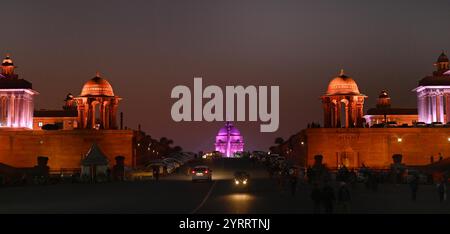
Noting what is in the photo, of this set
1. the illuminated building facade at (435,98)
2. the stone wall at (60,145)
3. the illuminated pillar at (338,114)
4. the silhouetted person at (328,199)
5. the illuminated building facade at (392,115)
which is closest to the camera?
the silhouetted person at (328,199)

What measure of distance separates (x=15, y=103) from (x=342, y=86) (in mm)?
→ 47912

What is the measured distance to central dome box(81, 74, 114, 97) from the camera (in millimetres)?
102062

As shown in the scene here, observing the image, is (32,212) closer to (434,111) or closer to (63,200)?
(63,200)

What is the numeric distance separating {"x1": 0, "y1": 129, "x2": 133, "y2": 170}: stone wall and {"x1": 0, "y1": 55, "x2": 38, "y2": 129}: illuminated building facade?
19031 millimetres

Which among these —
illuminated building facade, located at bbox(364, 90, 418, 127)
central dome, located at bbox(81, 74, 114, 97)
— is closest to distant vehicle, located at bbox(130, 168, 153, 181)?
central dome, located at bbox(81, 74, 114, 97)

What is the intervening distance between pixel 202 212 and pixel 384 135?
2388 inches

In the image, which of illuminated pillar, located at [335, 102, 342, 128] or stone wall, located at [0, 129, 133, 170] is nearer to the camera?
stone wall, located at [0, 129, 133, 170]

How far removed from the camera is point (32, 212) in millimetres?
30969

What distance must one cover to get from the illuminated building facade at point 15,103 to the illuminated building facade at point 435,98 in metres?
58.4

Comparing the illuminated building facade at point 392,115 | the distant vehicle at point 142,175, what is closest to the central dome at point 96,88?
the distant vehicle at point 142,175

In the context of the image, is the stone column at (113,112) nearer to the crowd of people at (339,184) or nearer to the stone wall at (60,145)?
the stone wall at (60,145)

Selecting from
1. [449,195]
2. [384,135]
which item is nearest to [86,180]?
[449,195]

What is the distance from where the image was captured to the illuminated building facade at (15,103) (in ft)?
363

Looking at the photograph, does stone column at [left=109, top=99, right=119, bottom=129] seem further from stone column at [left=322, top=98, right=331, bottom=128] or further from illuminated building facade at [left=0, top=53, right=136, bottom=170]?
stone column at [left=322, top=98, right=331, bottom=128]
